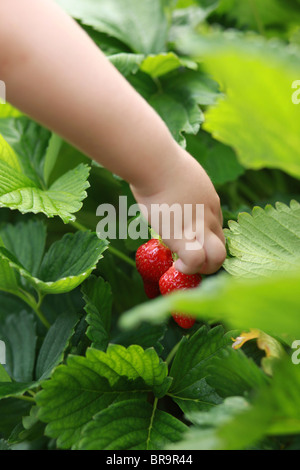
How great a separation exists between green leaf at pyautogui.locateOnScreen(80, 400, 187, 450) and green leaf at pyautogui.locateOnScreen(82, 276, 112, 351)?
69mm

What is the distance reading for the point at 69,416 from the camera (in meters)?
0.45

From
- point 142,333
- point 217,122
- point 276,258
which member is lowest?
point 142,333

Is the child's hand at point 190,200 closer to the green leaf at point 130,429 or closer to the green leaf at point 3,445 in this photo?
the green leaf at point 130,429

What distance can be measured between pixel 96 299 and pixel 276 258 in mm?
192

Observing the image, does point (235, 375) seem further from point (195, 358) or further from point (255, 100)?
point (255, 100)

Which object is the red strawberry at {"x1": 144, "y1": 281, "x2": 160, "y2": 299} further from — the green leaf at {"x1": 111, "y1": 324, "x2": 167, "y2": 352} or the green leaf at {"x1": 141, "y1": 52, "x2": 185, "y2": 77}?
the green leaf at {"x1": 141, "y1": 52, "x2": 185, "y2": 77}

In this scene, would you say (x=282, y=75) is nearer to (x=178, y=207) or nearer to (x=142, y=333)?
(x=178, y=207)

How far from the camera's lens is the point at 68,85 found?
38cm

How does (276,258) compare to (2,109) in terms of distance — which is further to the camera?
(2,109)

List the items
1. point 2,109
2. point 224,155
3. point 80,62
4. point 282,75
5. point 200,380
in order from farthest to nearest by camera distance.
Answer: point 224,155 → point 2,109 → point 200,380 → point 80,62 → point 282,75

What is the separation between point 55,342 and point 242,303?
37cm

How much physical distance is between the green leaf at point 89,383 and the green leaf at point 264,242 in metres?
0.12

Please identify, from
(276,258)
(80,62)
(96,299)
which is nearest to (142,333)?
(96,299)

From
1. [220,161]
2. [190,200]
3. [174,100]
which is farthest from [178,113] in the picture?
[190,200]
